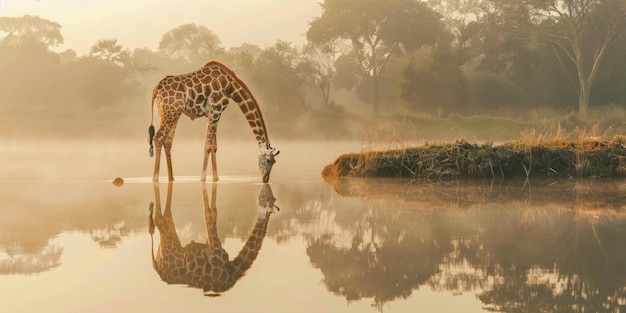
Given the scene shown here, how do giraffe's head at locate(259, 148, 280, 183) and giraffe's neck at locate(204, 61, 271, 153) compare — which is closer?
giraffe's head at locate(259, 148, 280, 183)

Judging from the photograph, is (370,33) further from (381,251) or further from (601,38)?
(381,251)

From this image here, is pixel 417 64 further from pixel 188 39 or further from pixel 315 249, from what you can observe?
pixel 315 249

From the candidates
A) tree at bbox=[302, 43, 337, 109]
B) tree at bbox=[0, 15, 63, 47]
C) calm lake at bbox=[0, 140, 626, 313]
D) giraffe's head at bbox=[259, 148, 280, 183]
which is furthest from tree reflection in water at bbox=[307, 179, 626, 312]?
tree at bbox=[0, 15, 63, 47]

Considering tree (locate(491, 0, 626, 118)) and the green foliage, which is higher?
Answer: tree (locate(491, 0, 626, 118))

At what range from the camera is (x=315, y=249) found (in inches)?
393

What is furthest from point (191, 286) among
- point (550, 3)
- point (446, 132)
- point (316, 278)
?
point (550, 3)

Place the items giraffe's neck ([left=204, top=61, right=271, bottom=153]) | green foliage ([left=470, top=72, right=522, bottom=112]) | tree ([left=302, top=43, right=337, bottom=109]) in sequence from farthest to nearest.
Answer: tree ([left=302, top=43, right=337, bottom=109]) → green foliage ([left=470, top=72, right=522, bottom=112]) → giraffe's neck ([left=204, top=61, right=271, bottom=153])

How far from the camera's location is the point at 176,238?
34.5 ft

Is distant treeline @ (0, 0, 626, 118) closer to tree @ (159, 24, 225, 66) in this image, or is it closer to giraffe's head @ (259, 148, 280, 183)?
tree @ (159, 24, 225, 66)

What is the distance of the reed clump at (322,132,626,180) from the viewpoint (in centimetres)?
1998

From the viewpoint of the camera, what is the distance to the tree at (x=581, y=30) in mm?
56375

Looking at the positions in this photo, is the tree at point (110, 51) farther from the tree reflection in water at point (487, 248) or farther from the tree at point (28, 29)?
the tree reflection in water at point (487, 248)

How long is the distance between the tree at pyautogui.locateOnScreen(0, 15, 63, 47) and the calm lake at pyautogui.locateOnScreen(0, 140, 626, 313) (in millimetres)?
67723

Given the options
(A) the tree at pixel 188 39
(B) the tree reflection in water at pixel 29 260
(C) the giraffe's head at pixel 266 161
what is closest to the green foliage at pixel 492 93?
(A) the tree at pixel 188 39
